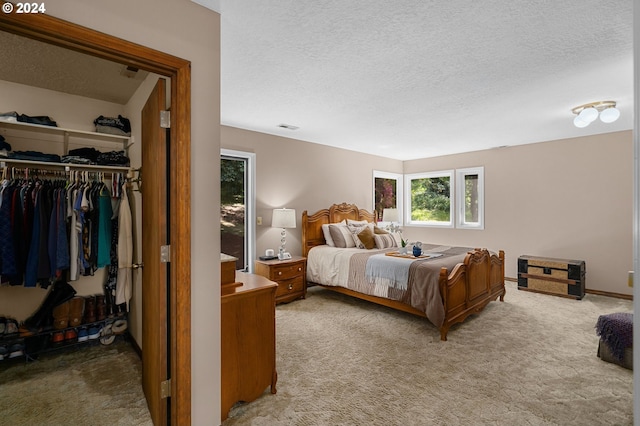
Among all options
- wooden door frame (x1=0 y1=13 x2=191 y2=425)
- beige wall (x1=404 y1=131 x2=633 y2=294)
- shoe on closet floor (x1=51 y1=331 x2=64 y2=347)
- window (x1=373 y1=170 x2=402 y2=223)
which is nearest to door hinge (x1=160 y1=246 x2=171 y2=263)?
wooden door frame (x1=0 y1=13 x2=191 y2=425)

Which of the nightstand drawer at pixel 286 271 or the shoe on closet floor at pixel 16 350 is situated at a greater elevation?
the nightstand drawer at pixel 286 271

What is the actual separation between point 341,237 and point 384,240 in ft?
2.42

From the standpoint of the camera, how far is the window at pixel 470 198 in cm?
600

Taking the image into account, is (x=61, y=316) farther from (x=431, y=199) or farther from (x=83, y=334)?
(x=431, y=199)

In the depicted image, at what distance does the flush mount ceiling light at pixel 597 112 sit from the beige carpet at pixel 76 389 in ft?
16.1

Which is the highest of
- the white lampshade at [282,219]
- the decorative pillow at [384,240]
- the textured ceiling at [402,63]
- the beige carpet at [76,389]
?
the textured ceiling at [402,63]

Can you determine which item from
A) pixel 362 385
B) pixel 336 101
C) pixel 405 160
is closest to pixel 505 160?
pixel 405 160

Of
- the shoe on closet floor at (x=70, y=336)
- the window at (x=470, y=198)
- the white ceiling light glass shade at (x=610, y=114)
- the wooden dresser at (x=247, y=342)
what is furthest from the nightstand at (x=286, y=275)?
the white ceiling light glass shade at (x=610, y=114)

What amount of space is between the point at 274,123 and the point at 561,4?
3195 mm

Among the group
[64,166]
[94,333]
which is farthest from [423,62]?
[94,333]

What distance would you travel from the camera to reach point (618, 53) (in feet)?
7.52

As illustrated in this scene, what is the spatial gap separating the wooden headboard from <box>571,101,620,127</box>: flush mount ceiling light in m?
3.54

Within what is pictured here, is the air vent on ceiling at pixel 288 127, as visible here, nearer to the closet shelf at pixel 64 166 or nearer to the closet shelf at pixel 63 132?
the closet shelf at pixel 63 132

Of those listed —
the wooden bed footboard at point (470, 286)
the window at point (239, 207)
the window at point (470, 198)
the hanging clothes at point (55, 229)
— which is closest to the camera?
the hanging clothes at point (55, 229)
